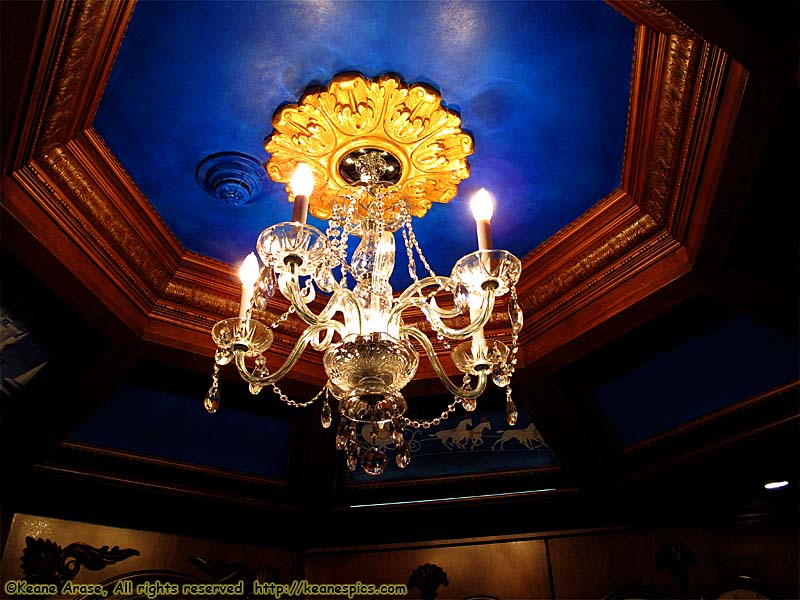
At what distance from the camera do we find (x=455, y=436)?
4.52 metres

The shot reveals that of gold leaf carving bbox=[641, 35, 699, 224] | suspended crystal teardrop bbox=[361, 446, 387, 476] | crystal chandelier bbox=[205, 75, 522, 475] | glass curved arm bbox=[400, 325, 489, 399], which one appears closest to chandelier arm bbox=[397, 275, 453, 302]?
crystal chandelier bbox=[205, 75, 522, 475]

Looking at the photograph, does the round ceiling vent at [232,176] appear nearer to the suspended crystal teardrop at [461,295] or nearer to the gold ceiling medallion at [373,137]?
the gold ceiling medallion at [373,137]

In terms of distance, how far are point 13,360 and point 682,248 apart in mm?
3377

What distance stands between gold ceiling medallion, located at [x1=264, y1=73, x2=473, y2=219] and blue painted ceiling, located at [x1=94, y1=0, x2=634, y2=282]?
0.06m

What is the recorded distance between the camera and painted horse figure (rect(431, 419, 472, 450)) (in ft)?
14.7

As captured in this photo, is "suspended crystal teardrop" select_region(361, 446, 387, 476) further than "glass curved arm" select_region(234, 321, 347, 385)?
No

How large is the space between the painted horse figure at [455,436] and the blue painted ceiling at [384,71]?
73.9 inches

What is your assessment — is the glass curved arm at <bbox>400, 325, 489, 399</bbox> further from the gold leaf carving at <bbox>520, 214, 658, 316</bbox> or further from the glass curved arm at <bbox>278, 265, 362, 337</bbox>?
the gold leaf carving at <bbox>520, 214, 658, 316</bbox>

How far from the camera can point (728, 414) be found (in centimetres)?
374

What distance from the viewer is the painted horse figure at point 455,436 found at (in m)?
4.49

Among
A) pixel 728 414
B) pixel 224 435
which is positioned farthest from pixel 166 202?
pixel 728 414

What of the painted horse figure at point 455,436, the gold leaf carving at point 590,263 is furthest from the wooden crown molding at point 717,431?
the gold leaf carving at point 590,263

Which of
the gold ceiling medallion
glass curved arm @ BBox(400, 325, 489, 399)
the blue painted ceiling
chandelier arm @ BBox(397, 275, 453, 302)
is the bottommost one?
glass curved arm @ BBox(400, 325, 489, 399)

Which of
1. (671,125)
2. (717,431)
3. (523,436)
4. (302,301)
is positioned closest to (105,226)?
(302,301)
